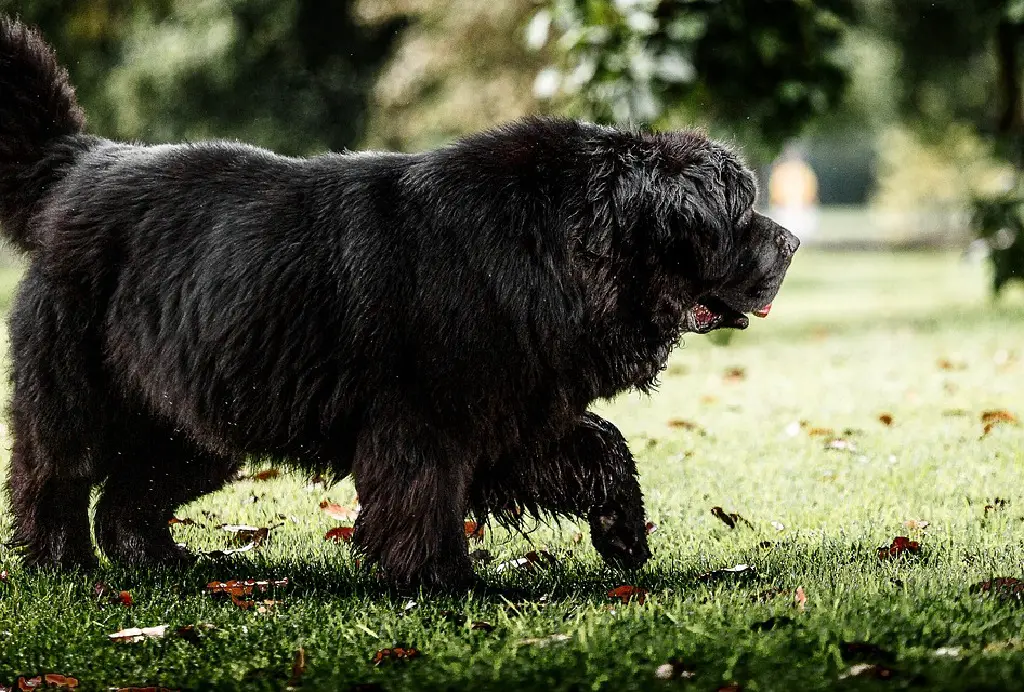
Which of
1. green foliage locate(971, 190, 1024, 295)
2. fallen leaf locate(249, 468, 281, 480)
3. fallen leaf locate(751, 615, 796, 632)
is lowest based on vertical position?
fallen leaf locate(751, 615, 796, 632)

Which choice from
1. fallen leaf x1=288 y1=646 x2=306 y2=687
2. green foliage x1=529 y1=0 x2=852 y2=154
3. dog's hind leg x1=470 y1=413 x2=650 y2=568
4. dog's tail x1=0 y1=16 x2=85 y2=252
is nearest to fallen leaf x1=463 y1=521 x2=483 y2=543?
dog's hind leg x1=470 y1=413 x2=650 y2=568

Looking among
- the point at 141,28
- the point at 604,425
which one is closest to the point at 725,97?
the point at 604,425

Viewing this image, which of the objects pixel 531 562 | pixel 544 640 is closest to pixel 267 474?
pixel 531 562

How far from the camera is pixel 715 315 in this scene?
4.48 metres

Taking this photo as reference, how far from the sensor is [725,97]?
Result: 10.3 m

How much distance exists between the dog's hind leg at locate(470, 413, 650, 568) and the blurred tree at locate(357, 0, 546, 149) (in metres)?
11.7

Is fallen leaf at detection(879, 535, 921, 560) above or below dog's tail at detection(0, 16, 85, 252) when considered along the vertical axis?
below

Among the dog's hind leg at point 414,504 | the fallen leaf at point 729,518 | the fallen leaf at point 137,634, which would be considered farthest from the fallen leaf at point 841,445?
the fallen leaf at point 137,634

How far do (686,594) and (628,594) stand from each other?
0.20 m

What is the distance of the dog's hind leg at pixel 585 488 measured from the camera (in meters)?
4.60

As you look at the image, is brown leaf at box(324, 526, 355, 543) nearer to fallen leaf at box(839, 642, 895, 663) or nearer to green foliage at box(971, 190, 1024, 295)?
fallen leaf at box(839, 642, 895, 663)

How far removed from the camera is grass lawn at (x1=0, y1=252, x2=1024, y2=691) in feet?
11.3

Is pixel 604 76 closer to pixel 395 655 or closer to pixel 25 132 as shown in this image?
pixel 25 132

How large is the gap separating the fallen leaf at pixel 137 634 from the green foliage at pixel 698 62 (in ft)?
18.1
